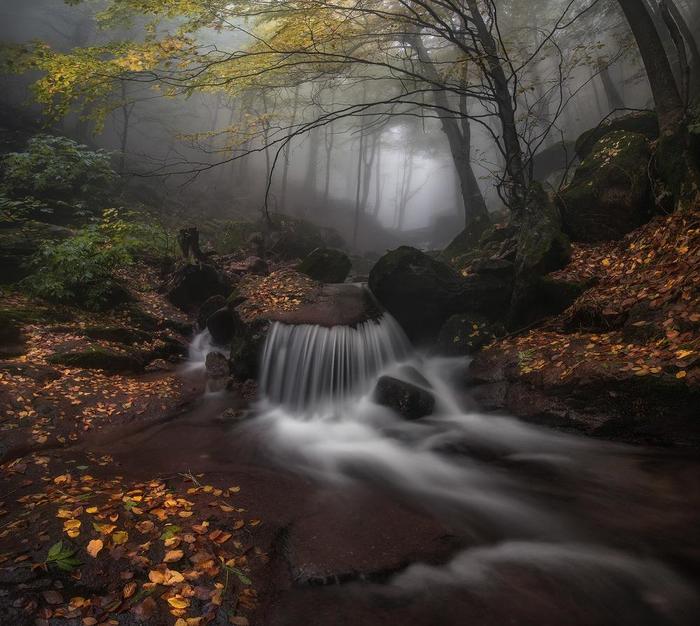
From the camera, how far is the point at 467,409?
21.6 feet

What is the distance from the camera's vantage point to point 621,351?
497cm

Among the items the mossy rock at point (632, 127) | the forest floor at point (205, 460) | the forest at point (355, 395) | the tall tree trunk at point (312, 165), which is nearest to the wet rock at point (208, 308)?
the forest at point (355, 395)

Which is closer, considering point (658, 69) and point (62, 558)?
point (62, 558)

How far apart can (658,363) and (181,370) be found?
26.3 feet

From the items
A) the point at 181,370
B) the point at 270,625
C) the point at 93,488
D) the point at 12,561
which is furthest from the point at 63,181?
the point at 270,625

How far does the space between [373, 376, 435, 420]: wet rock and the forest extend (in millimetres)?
38

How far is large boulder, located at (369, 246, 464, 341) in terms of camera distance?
8680mm

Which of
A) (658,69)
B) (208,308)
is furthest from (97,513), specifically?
(658,69)

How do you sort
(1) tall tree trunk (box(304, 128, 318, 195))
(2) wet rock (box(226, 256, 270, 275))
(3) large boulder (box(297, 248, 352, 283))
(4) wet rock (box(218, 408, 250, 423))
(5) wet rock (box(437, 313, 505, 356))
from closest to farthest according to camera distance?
1. (4) wet rock (box(218, 408, 250, 423))
2. (5) wet rock (box(437, 313, 505, 356))
3. (3) large boulder (box(297, 248, 352, 283))
4. (2) wet rock (box(226, 256, 270, 275))
5. (1) tall tree trunk (box(304, 128, 318, 195))

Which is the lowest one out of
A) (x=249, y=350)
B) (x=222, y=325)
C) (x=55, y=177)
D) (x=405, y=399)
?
(x=405, y=399)

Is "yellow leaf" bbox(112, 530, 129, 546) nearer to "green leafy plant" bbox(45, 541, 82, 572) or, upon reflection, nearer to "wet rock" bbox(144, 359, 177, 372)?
"green leafy plant" bbox(45, 541, 82, 572)

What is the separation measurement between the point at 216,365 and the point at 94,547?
19.2 ft

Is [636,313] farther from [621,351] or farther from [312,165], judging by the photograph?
[312,165]

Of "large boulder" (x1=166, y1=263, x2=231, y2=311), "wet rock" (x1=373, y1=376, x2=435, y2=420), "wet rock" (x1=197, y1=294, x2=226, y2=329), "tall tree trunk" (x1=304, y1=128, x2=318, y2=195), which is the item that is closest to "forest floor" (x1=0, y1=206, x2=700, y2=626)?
"wet rock" (x1=373, y1=376, x2=435, y2=420)
